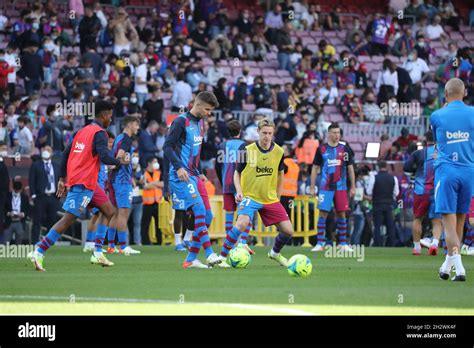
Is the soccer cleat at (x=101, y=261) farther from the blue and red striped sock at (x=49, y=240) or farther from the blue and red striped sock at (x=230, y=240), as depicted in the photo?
the blue and red striped sock at (x=230, y=240)

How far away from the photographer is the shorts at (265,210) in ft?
54.3

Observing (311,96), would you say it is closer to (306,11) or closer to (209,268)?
(306,11)

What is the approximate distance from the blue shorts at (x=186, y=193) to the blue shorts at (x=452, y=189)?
350cm

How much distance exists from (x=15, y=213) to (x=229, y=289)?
14940mm

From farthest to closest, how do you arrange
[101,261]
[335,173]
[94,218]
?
[335,173] < [94,218] < [101,261]

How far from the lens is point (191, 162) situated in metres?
16.7

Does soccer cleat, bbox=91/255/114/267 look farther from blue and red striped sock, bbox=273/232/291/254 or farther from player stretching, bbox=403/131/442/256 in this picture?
player stretching, bbox=403/131/442/256

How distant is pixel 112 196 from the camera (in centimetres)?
2208

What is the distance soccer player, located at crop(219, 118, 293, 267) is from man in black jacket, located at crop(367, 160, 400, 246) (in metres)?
11.3

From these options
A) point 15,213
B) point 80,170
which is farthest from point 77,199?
point 15,213

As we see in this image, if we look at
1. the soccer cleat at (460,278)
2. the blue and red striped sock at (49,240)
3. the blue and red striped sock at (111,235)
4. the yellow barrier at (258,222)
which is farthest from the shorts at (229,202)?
the soccer cleat at (460,278)

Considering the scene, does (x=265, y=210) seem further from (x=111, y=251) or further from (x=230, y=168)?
(x=111, y=251)
